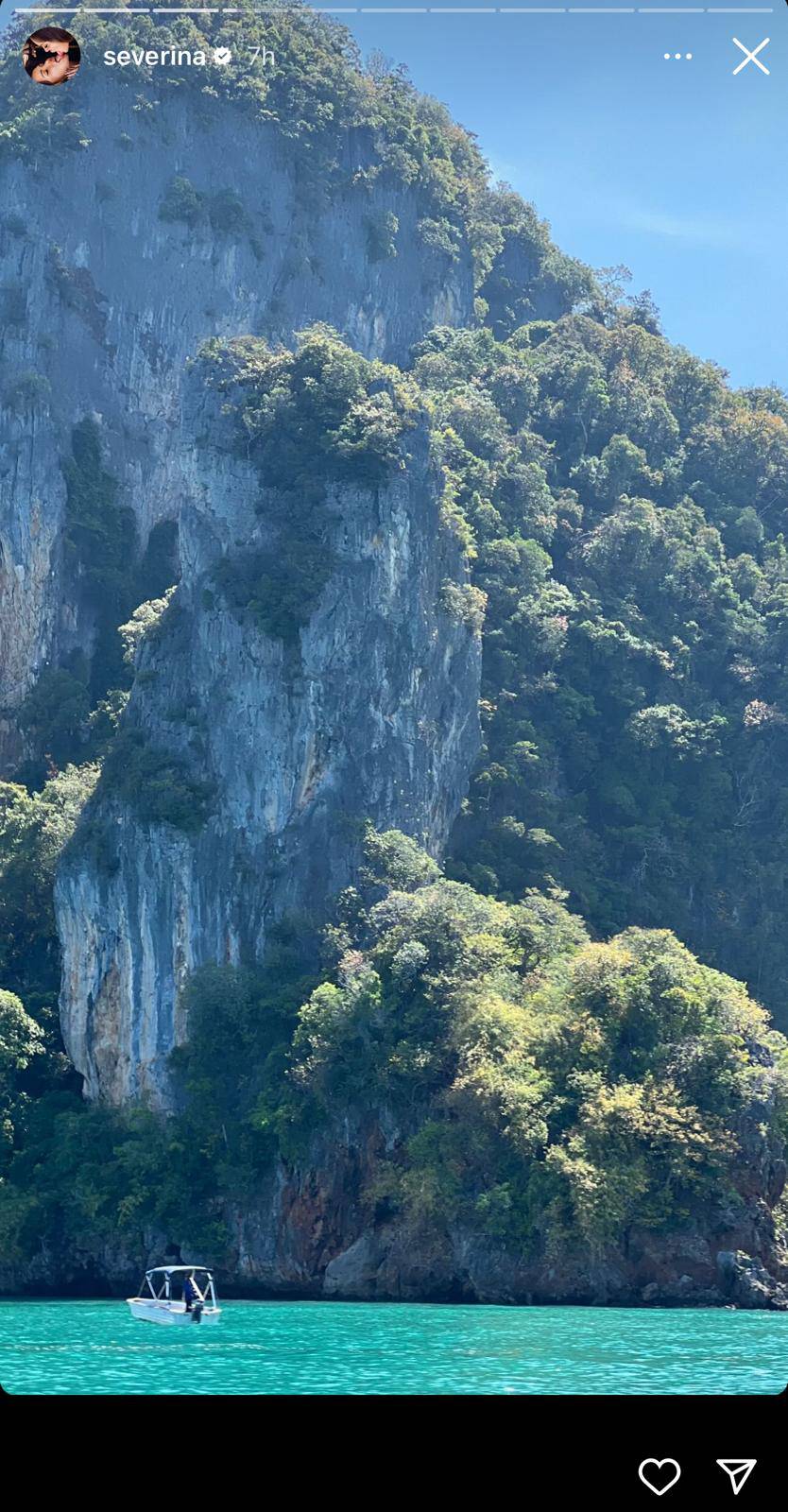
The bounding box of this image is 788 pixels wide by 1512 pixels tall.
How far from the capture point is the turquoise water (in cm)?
1486

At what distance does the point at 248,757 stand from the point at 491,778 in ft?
24.8

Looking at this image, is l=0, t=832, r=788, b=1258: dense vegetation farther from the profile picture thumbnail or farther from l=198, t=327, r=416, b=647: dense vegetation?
the profile picture thumbnail

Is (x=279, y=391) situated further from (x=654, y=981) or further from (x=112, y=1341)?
(x=112, y=1341)

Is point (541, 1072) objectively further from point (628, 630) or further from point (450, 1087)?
point (628, 630)

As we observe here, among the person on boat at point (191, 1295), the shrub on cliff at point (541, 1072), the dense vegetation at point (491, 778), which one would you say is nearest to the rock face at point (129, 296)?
the dense vegetation at point (491, 778)

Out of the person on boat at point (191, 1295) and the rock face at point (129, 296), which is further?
the rock face at point (129, 296)
